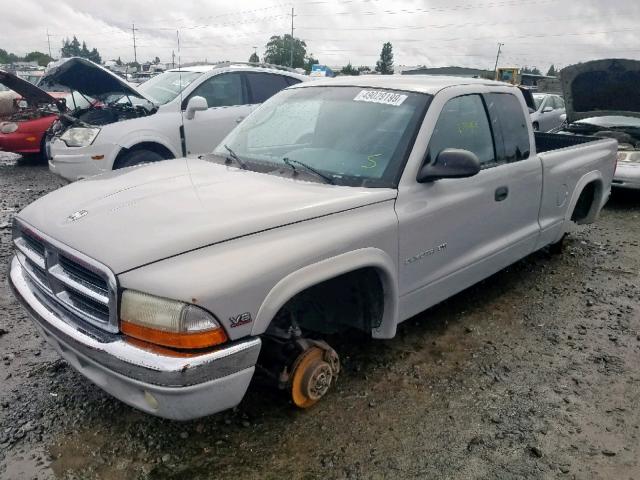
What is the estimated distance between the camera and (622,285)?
183 inches

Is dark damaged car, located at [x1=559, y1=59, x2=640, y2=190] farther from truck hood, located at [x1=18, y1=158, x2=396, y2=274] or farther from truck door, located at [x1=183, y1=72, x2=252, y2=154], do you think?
truck hood, located at [x1=18, y1=158, x2=396, y2=274]

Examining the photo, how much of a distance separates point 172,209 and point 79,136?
450 centimetres

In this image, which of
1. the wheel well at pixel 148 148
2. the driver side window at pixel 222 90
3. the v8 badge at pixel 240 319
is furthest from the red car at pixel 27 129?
the v8 badge at pixel 240 319

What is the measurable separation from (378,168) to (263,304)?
3.85 ft

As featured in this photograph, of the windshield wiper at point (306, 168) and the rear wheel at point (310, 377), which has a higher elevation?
the windshield wiper at point (306, 168)

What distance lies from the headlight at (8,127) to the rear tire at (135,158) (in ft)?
15.0

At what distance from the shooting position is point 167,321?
2.00 metres

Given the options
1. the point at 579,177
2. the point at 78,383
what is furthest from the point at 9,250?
the point at 579,177

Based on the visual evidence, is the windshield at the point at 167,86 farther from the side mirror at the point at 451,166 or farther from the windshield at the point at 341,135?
the side mirror at the point at 451,166

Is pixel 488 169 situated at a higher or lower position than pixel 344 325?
higher

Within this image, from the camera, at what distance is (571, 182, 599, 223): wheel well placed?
5145 mm

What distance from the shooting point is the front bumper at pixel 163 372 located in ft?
6.59

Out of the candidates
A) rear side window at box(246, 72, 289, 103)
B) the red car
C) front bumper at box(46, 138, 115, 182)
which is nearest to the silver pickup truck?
front bumper at box(46, 138, 115, 182)

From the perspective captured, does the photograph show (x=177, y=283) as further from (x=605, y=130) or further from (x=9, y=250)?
(x=605, y=130)
